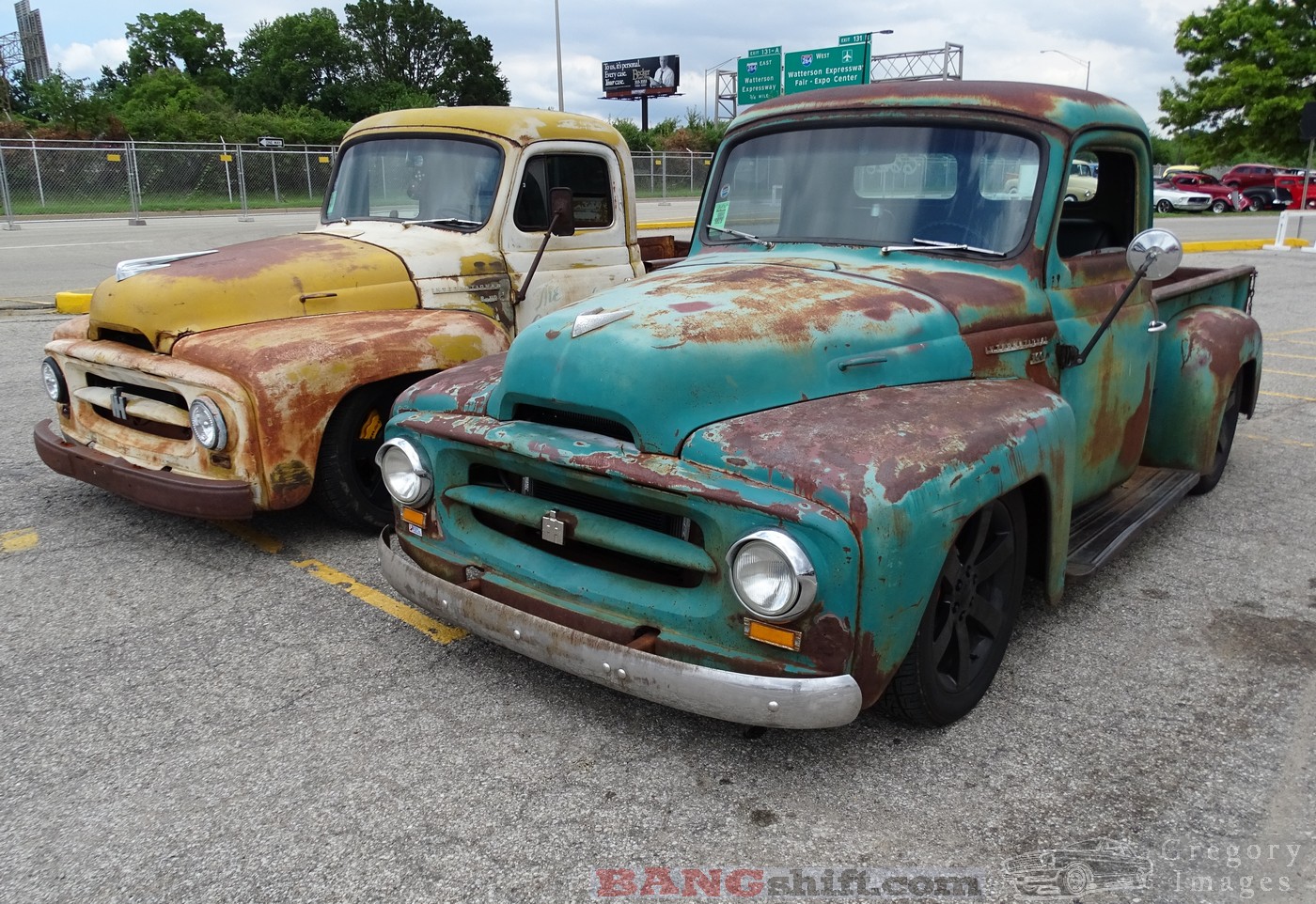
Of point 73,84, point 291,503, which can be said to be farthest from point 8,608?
point 73,84

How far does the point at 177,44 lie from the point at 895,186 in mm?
71616

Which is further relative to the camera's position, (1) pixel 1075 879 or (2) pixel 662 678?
(2) pixel 662 678

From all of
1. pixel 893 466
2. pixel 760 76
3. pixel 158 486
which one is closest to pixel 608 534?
pixel 893 466

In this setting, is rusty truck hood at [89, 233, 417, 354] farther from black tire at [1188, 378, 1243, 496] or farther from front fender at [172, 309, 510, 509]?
black tire at [1188, 378, 1243, 496]

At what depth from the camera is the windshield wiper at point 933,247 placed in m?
3.75

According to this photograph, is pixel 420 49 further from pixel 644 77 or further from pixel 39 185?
pixel 39 185

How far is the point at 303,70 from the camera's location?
A: 5900 centimetres

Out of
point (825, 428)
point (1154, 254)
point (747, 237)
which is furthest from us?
point (747, 237)

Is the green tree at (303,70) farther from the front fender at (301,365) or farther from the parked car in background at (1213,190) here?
the front fender at (301,365)

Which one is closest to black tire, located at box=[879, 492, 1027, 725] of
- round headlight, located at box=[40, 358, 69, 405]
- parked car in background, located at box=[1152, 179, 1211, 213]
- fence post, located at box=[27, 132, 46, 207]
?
round headlight, located at box=[40, 358, 69, 405]

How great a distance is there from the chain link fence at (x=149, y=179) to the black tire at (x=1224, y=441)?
79.2ft

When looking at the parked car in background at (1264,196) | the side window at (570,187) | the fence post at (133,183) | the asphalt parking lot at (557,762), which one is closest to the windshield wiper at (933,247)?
the asphalt parking lot at (557,762)

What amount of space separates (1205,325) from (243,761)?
180 inches

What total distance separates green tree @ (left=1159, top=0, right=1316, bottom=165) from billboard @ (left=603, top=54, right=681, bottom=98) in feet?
96.0
